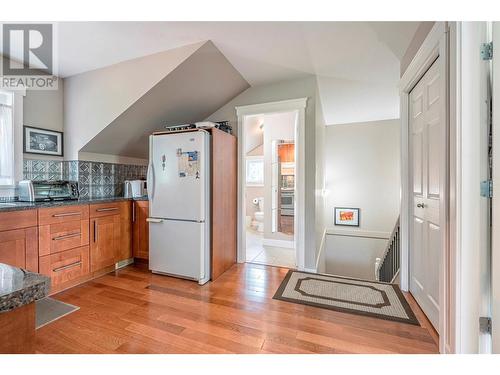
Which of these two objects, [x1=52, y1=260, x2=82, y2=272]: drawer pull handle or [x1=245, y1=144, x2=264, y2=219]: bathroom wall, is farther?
[x1=245, y1=144, x2=264, y2=219]: bathroom wall

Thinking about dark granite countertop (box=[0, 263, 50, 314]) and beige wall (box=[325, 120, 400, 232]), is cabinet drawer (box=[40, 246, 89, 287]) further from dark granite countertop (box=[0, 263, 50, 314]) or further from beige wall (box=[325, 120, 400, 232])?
beige wall (box=[325, 120, 400, 232])

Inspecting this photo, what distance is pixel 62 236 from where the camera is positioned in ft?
7.18

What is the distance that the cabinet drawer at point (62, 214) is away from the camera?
204 cm

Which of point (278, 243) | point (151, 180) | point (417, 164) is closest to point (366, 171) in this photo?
point (278, 243)

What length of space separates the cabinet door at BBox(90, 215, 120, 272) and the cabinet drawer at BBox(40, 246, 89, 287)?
8 centimetres

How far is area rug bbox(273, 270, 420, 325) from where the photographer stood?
1.90m

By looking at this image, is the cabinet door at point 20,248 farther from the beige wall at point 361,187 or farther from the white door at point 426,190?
the beige wall at point 361,187

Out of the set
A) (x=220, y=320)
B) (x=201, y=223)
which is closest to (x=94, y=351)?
(x=220, y=320)

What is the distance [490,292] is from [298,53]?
2331 millimetres

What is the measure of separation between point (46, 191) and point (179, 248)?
58.4 inches

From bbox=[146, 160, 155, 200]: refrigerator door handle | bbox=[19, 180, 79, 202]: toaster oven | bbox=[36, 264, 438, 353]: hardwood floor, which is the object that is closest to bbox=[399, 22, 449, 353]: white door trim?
bbox=[36, 264, 438, 353]: hardwood floor

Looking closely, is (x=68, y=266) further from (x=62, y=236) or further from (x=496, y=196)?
(x=496, y=196)

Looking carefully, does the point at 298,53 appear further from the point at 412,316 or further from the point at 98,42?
the point at 412,316
